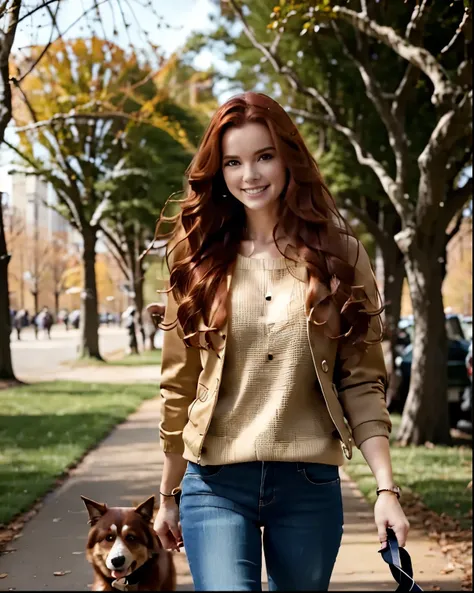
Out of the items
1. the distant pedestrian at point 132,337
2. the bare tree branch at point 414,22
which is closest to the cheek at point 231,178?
the bare tree branch at point 414,22

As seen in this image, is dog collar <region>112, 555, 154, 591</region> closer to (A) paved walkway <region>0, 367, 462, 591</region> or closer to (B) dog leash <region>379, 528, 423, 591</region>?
(A) paved walkway <region>0, 367, 462, 591</region>

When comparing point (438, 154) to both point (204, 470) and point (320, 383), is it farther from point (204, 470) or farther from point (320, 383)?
point (204, 470)

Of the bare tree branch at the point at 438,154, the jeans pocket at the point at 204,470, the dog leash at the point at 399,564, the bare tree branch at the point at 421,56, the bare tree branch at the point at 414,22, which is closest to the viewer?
the dog leash at the point at 399,564

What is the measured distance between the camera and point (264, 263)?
103 inches

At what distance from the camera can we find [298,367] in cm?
246

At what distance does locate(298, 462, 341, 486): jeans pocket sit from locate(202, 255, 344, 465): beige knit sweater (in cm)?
3

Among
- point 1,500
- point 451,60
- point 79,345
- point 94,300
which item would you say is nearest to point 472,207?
point 451,60

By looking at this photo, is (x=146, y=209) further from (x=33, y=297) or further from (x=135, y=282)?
(x=33, y=297)

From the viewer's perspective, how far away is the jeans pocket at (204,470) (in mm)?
2455

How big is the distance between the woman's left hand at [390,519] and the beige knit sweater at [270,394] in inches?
7.0

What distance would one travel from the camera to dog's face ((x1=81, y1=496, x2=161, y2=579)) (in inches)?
93.0

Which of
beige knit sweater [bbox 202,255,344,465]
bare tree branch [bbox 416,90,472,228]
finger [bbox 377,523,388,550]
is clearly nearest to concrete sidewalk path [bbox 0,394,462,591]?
beige knit sweater [bbox 202,255,344,465]

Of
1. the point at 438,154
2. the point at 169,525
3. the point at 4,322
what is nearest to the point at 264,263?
the point at 169,525

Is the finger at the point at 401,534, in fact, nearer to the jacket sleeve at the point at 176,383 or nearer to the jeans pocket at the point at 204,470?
the jeans pocket at the point at 204,470
